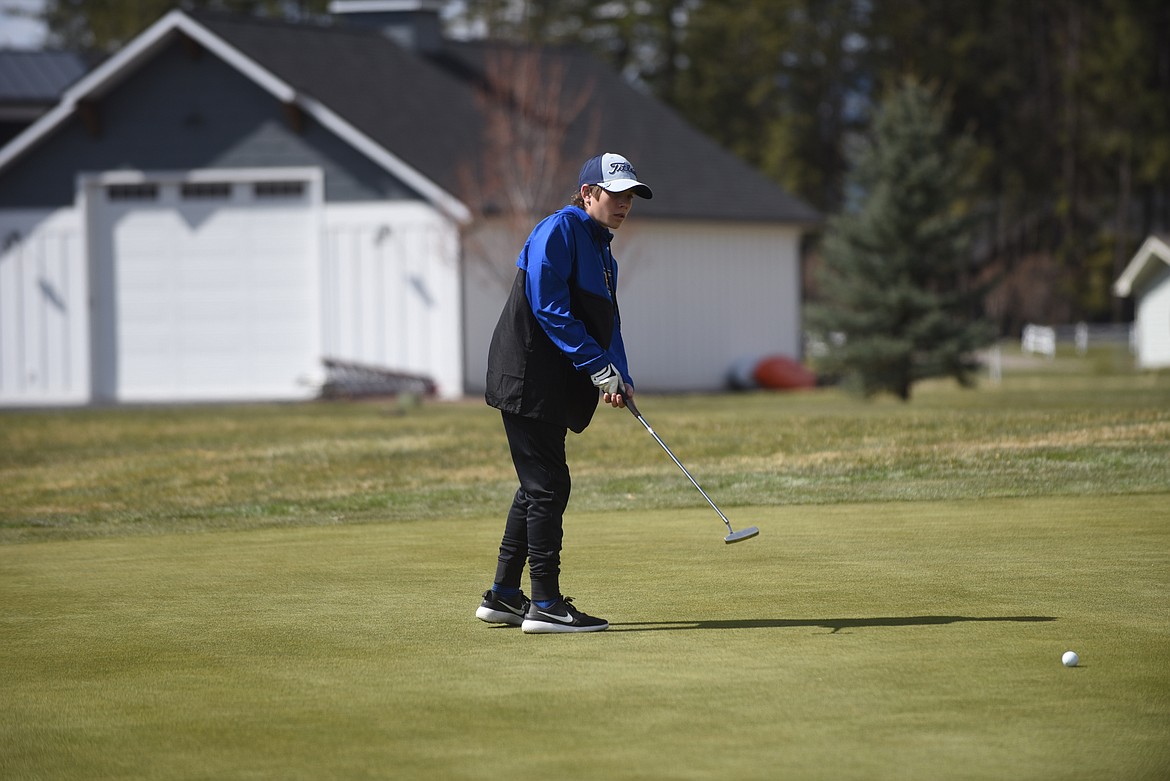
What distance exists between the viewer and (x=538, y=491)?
24.4 feet

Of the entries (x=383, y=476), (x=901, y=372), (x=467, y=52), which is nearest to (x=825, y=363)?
(x=901, y=372)

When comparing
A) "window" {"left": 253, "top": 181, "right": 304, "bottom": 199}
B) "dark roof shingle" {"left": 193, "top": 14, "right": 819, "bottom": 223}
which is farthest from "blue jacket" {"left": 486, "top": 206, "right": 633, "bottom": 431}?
"window" {"left": 253, "top": 181, "right": 304, "bottom": 199}

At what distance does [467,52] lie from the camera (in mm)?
35750

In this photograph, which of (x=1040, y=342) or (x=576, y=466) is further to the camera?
(x=1040, y=342)

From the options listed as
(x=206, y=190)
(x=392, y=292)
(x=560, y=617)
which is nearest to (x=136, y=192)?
(x=206, y=190)

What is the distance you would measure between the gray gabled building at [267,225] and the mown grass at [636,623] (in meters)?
15.1

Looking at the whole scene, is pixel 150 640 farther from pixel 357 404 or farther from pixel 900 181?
pixel 900 181

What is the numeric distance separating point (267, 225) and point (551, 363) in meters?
23.9

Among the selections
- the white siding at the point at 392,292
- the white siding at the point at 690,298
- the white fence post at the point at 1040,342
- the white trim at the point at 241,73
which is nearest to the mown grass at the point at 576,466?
the white siding at the point at 392,292

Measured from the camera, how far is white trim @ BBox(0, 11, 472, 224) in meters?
29.3

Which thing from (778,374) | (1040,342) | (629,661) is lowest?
(629,661)

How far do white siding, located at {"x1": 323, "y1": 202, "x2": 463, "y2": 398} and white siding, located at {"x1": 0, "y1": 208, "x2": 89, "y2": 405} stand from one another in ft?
15.2

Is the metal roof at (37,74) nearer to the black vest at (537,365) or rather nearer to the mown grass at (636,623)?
the mown grass at (636,623)

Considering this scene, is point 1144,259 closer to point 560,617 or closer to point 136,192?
point 136,192
